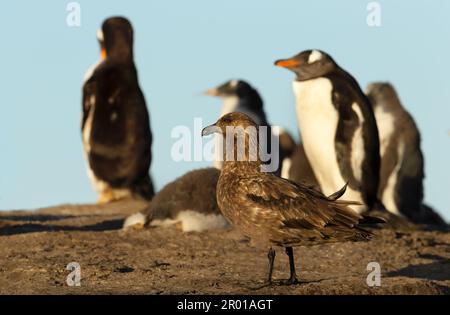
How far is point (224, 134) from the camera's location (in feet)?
27.0

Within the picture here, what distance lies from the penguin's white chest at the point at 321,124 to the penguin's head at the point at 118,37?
17.7 feet

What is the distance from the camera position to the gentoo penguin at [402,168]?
17000 millimetres

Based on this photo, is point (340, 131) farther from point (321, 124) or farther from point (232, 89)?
→ point (232, 89)

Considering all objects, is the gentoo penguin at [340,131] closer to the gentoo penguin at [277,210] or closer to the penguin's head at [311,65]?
the penguin's head at [311,65]

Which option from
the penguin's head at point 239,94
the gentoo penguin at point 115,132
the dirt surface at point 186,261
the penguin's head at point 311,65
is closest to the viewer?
the dirt surface at point 186,261

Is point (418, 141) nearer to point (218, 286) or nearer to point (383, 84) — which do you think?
point (383, 84)

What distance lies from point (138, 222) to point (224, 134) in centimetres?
453

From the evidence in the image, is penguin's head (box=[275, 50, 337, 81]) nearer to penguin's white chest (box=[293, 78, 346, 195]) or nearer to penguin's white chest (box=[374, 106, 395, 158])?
penguin's white chest (box=[293, 78, 346, 195])

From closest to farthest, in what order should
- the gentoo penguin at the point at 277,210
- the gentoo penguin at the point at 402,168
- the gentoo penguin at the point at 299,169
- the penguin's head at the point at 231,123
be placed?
1. the gentoo penguin at the point at 277,210
2. the penguin's head at the point at 231,123
3. the gentoo penguin at the point at 299,169
4. the gentoo penguin at the point at 402,168

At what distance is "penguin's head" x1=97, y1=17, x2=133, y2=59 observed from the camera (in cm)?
1948

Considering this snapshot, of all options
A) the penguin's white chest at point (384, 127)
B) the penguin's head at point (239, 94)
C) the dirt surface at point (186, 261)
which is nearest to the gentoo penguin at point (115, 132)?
the penguin's head at point (239, 94)

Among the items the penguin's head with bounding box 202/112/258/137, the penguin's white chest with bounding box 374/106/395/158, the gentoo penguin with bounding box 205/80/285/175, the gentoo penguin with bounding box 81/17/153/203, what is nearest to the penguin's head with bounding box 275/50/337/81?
the penguin's white chest with bounding box 374/106/395/158
